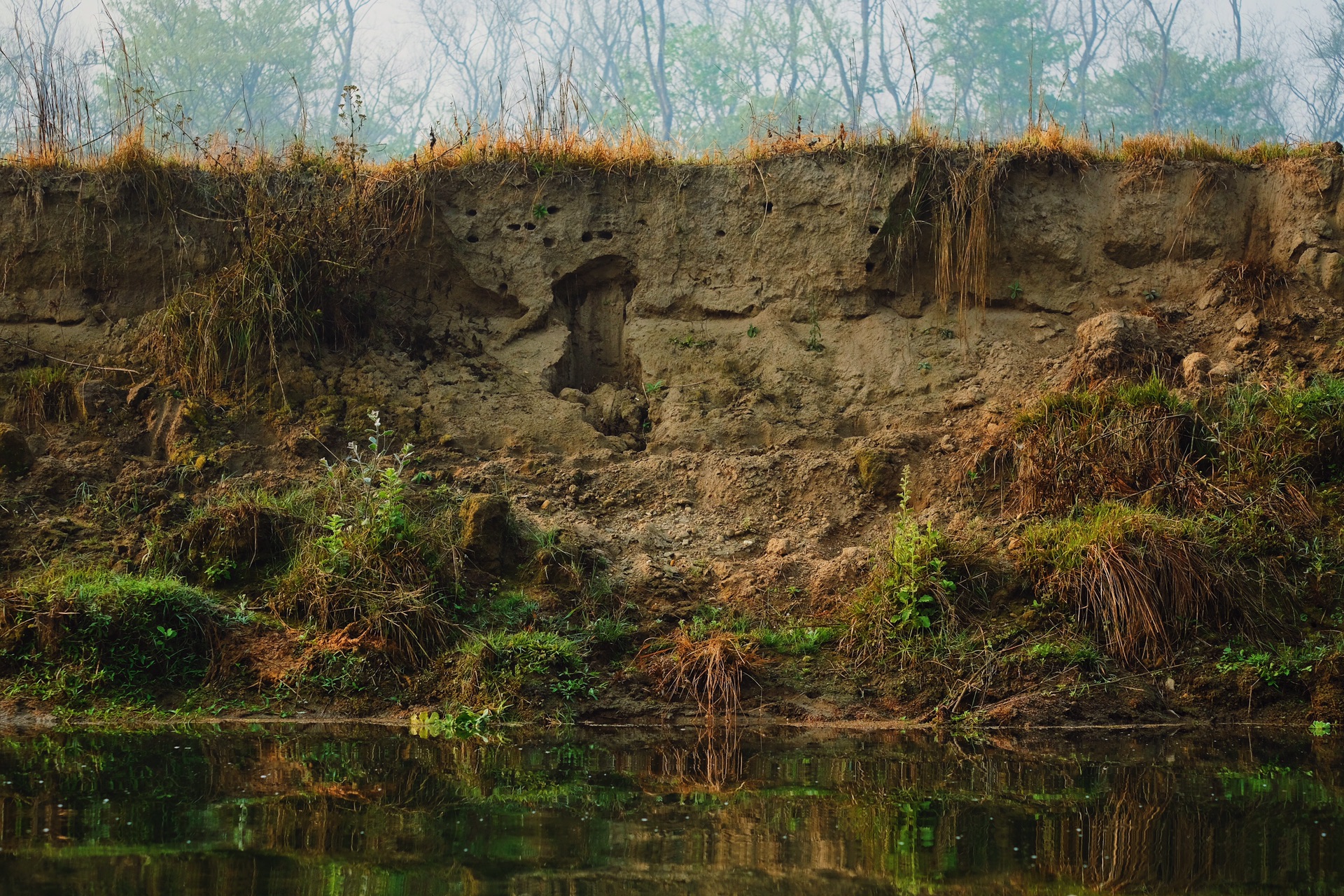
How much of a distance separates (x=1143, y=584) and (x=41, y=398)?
25.6 ft

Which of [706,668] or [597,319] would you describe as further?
[597,319]

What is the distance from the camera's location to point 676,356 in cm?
1060

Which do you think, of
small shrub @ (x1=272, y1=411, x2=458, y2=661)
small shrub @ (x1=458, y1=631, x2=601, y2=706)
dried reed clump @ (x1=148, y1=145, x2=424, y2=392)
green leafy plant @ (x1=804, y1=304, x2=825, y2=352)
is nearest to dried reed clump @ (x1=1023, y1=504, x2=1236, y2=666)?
small shrub @ (x1=458, y1=631, x2=601, y2=706)

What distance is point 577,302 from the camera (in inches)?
434

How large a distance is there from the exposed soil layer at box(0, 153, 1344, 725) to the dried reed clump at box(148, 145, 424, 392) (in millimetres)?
144

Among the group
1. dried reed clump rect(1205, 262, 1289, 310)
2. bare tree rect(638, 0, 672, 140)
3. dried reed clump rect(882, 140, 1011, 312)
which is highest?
bare tree rect(638, 0, 672, 140)

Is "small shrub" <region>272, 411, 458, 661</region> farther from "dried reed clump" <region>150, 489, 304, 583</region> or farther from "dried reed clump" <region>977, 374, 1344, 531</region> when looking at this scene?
"dried reed clump" <region>977, 374, 1344, 531</region>

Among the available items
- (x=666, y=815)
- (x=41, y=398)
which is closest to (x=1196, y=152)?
(x=666, y=815)

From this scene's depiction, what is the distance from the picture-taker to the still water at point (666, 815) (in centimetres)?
398

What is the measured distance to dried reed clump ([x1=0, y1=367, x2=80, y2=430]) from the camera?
9750mm

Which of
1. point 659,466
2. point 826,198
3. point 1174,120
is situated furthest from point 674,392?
point 1174,120

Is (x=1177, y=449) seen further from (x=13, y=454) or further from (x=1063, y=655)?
(x=13, y=454)

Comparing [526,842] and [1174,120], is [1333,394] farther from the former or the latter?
[1174,120]

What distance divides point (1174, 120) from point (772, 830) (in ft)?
115
